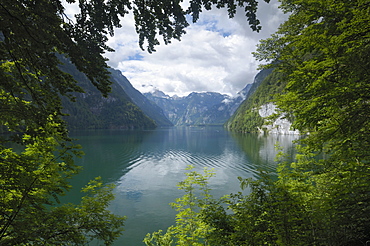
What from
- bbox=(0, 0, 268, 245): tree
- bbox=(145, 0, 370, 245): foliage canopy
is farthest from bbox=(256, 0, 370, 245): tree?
bbox=(0, 0, 268, 245): tree

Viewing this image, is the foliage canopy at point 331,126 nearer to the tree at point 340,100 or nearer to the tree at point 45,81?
the tree at point 340,100

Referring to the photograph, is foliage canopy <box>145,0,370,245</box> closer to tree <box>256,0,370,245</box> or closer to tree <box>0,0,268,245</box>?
tree <box>256,0,370,245</box>

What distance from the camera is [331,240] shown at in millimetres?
3535

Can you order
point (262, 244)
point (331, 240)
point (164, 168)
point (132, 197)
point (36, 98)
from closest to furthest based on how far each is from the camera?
point (36, 98) < point (331, 240) < point (262, 244) < point (132, 197) < point (164, 168)

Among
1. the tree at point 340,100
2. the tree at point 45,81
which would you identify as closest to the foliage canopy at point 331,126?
the tree at point 340,100

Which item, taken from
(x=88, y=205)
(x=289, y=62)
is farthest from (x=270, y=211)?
(x=88, y=205)

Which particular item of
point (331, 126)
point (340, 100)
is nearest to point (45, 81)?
point (340, 100)

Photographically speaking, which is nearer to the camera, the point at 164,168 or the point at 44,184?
the point at 44,184

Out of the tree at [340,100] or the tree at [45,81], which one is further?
the tree at [340,100]

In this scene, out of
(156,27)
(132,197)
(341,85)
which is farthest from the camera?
(132,197)

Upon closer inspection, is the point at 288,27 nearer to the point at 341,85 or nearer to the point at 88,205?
Result: the point at 341,85

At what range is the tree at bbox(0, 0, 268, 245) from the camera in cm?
293

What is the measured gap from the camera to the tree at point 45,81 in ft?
9.61

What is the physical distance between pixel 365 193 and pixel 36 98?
6.04m
